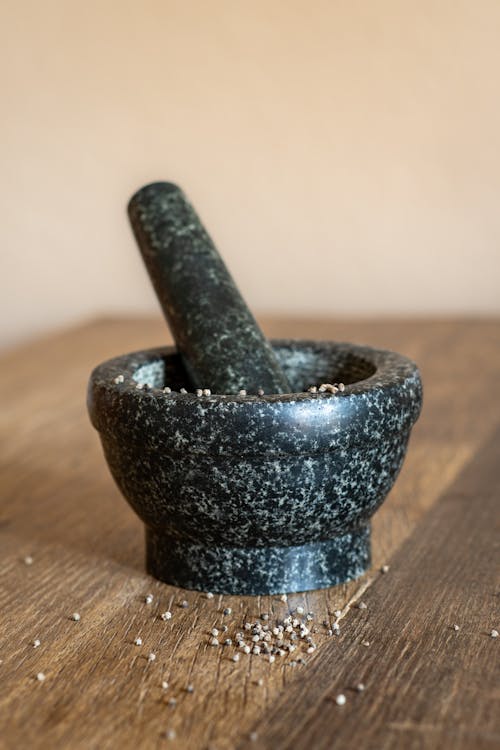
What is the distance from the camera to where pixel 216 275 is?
44.4 inches

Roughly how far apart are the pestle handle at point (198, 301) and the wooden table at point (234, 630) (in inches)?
8.4

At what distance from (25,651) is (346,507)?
309 mm

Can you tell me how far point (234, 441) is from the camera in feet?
3.02

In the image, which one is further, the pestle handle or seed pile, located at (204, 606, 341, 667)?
the pestle handle

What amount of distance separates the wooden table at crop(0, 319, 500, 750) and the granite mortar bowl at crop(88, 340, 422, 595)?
3 cm

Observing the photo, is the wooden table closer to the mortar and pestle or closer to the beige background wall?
the mortar and pestle

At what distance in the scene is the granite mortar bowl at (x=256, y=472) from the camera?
→ 3.03 ft

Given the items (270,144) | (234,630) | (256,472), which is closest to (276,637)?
(234,630)

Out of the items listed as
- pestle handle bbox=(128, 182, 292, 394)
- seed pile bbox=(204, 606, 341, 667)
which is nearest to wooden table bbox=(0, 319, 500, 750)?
seed pile bbox=(204, 606, 341, 667)

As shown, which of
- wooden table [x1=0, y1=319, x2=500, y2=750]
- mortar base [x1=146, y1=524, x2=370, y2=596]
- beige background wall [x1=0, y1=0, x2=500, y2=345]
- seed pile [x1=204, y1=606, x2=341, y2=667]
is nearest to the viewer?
wooden table [x1=0, y1=319, x2=500, y2=750]

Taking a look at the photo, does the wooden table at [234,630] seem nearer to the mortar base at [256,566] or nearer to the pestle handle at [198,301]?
the mortar base at [256,566]

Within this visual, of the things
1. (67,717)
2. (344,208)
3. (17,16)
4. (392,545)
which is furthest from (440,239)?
(67,717)

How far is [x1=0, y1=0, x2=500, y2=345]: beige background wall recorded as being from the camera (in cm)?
265

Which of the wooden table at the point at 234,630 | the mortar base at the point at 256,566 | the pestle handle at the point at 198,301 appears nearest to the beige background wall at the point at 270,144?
the wooden table at the point at 234,630
